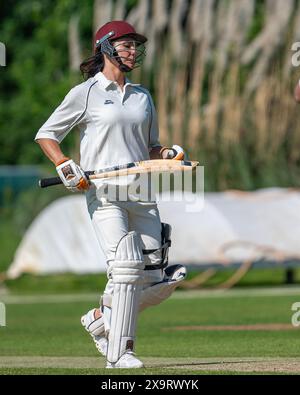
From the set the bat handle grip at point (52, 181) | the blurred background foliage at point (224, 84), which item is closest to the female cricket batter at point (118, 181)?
the bat handle grip at point (52, 181)

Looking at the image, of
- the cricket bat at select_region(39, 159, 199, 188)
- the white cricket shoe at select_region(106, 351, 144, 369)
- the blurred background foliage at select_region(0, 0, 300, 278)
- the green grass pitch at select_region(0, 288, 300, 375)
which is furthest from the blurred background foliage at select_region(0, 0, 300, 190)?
the white cricket shoe at select_region(106, 351, 144, 369)

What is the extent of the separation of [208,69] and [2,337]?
50.9ft

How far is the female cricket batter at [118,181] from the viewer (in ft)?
27.1

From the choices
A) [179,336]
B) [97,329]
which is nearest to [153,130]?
[97,329]

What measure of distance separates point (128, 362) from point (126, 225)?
94cm

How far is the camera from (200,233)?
67.0 ft

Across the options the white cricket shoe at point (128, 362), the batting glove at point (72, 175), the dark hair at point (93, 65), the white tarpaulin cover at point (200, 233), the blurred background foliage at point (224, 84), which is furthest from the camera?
the blurred background foliage at point (224, 84)

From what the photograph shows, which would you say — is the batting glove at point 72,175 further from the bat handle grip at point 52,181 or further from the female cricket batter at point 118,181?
the bat handle grip at point 52,181

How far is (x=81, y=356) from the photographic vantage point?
32.5ft

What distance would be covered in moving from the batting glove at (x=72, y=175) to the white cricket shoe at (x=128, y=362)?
116 cm

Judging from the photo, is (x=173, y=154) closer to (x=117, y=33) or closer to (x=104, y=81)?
(x=104, y=81)

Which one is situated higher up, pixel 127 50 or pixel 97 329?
pixel 127 50

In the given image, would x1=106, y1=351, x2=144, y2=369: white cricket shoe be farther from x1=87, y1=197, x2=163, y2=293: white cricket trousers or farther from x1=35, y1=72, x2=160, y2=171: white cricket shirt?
x1=35, y1=72, x2=160, y2=171: white cricket shirt
